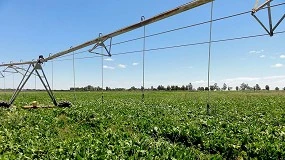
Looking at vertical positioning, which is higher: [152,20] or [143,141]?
[152,20]

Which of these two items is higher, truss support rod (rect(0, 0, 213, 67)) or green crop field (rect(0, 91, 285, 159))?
truss support rod (rect(0, 0, 213, 67))

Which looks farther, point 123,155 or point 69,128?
point 69,128

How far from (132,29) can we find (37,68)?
9.27m

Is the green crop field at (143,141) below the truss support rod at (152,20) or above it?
below

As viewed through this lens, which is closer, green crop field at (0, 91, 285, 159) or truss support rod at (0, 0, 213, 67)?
green crop field at (0, 91, 285, 159)

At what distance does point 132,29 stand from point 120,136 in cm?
→ 401

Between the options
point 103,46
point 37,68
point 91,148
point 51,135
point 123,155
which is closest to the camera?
point 123,155

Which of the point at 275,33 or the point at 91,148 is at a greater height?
the point at 275,33

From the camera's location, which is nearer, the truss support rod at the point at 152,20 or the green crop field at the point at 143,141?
the green crop field at the point at 143,141

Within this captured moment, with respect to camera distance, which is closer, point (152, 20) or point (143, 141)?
point (143, 141)

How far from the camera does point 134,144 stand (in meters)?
7.74

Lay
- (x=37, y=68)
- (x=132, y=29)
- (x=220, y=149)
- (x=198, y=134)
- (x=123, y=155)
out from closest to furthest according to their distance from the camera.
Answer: (x=123, y=155) → (x=220, y=149) → (x=198, y=134) → (x=132, y=29) → (x=37, y=68)

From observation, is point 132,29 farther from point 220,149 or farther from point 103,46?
point 220,149

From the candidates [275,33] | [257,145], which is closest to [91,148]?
[257,145]
